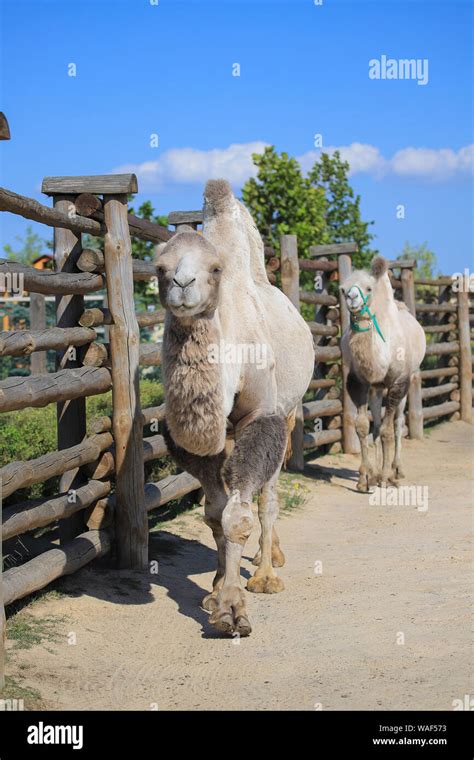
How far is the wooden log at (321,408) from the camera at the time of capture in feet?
35.9

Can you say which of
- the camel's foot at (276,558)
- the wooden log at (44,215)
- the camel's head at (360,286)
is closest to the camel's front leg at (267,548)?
the camel's foot at (276,558)

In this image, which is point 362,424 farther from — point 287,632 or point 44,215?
point 44,215

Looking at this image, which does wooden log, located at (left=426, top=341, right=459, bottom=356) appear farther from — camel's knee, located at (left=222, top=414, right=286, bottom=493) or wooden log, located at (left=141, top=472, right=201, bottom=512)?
camel's knee, located at (left=222, top=414, right=286, bottom=493)

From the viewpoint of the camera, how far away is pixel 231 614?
5.04 meters

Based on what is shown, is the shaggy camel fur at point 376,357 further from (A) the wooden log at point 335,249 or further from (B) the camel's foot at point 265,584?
(B) the camel's foot at point 265,584

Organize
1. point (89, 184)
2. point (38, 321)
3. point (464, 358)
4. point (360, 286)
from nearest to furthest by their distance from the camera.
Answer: point (89, 184)
point (360, 286)
point (38, 321)
point (464, 358)

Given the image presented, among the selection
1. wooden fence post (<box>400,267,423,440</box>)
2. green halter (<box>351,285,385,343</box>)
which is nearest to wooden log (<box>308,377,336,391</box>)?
green halter (<box>351,285,385,343</box>)

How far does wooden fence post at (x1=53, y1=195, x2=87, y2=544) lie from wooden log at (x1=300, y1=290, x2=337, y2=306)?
5.18 m

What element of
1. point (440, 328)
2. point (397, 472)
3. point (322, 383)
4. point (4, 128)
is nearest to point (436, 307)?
A: point (440, 328)

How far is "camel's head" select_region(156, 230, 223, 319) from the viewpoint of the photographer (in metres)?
4.49

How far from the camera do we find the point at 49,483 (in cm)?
768

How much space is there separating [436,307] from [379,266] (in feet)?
20.1

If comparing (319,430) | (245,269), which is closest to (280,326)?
(245,269)

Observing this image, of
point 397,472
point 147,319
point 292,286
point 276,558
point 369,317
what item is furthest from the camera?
point 397,472
